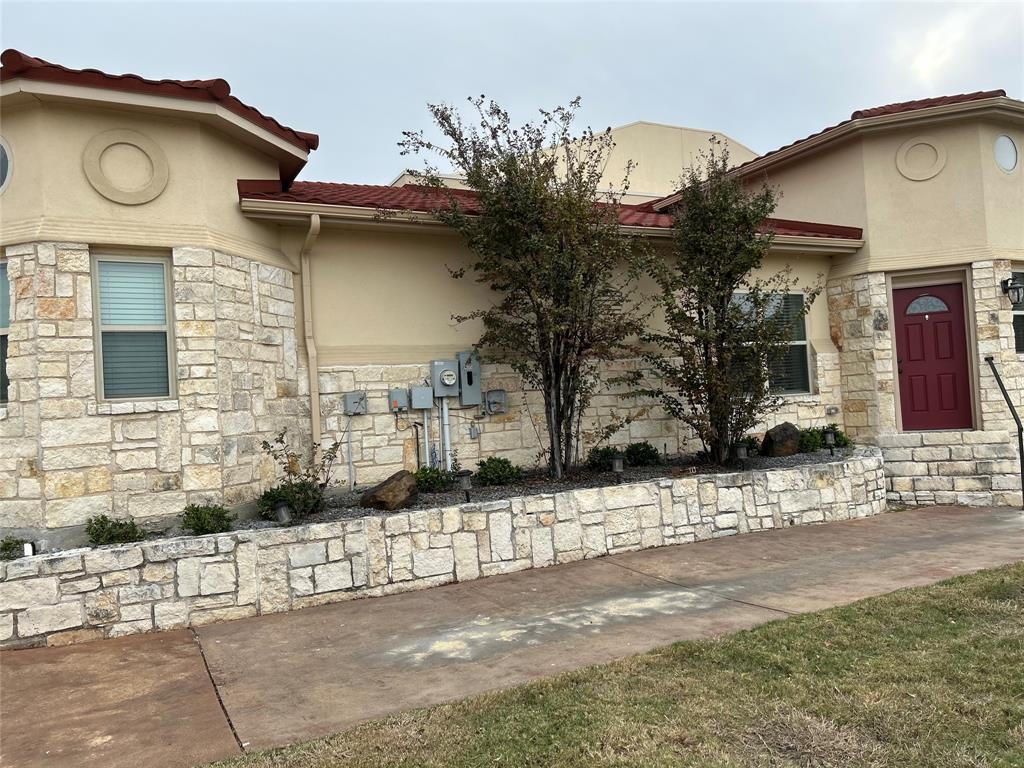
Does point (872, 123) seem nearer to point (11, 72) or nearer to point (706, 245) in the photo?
point (706, 245)

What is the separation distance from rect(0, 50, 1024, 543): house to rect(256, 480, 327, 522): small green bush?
27cm

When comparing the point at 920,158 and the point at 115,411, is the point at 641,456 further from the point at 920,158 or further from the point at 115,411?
the point at 115,411

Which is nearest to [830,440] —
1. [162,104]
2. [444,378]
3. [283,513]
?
[444,378]

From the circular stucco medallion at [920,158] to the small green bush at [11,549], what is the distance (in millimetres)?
11469

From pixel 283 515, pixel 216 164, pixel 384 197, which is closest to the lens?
pixel 283 515

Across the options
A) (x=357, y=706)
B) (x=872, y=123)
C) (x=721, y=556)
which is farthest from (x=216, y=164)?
(x=872, y=123)

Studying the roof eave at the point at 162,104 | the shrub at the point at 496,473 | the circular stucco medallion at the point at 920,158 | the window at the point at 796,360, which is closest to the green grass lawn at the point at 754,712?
the shrub at the point at 496,473

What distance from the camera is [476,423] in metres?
8.78

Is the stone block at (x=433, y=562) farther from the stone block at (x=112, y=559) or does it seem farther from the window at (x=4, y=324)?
the window at (x=4, y=324)

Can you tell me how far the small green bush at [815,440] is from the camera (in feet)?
33.1

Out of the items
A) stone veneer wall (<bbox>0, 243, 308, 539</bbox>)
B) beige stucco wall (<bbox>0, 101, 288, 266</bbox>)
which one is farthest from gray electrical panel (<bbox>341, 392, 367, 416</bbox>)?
beige stucco wall (<bbox>0, 101, 288, 266</bbox>)

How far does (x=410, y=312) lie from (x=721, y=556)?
173 inches

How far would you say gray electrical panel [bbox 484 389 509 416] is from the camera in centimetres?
885

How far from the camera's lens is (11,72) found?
595 centimetres
